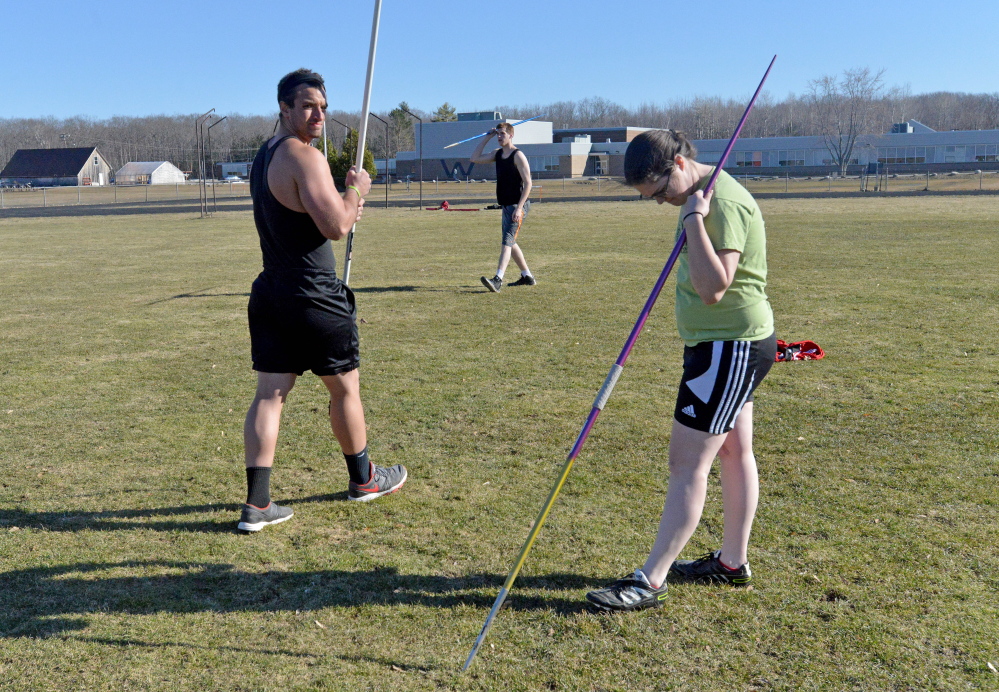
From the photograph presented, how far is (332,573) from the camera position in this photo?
12.9ft

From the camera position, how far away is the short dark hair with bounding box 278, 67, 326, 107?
3996 mm

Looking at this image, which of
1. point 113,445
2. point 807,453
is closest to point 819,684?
point 807,453

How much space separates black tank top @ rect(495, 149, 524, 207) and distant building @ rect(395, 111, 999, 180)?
242ft

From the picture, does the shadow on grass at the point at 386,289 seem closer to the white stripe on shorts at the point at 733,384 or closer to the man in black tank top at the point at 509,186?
the man in black tank top at the point at 509,186

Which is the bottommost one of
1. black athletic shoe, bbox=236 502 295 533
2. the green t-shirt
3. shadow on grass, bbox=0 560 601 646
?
shadow on grass, bbox=0 560 601 646

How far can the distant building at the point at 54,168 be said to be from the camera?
351 feet

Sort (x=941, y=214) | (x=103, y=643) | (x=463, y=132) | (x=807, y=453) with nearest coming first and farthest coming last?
(x=103, y=643) → (x=807, y=453) → (x=941, y=214) → (x=463, y=132)

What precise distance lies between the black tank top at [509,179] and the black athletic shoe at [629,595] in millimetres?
8530

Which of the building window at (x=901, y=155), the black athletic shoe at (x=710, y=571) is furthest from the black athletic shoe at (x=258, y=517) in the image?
the building window at (x=901, y=155)

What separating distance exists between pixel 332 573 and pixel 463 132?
3653 inches

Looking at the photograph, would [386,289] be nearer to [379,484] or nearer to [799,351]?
[799,351]

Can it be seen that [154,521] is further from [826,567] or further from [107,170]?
[107,170]

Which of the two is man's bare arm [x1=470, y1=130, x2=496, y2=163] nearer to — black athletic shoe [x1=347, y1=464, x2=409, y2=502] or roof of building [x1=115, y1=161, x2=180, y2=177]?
black athletic shoe [x1=347, y1=464, x2=409, y2=502]

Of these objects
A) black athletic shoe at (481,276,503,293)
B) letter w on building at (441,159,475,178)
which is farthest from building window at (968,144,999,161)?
black athletic shoe at (481,276,503,293)
